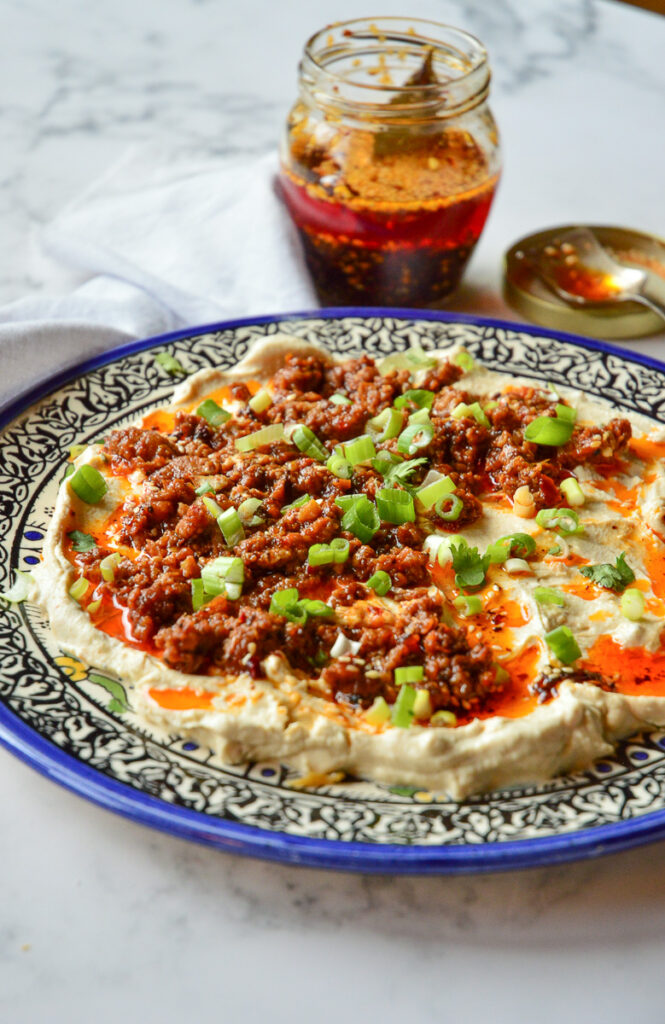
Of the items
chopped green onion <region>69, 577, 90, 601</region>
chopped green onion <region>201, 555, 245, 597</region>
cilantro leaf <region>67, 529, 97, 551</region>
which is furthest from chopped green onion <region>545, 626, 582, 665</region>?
cilantro leaf <region>67, 529, 97, 551</region>

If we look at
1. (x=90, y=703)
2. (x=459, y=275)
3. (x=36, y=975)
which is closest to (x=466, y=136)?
(x=459, y=275)

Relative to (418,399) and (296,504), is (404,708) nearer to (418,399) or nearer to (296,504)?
(296,504)

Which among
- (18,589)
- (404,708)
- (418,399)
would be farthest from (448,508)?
(18,589)

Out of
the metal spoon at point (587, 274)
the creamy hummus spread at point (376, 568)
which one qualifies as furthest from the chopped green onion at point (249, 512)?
the metal spoon at point (587, 274)

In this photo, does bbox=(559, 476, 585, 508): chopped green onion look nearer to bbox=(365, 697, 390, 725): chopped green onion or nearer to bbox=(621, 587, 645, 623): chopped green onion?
bbox=(621, 587, 645, 623): chopped green onion

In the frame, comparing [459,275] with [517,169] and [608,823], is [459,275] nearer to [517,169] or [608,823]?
[517,169]

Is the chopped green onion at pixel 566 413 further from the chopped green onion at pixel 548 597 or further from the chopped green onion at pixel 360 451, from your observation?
the chopped green onion at pixel 548 597
